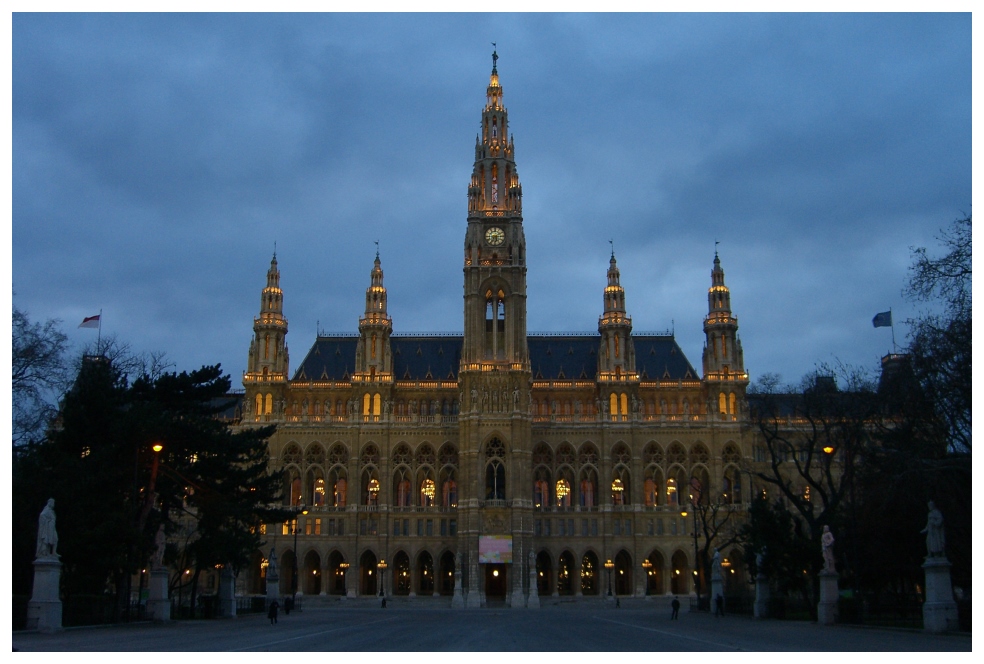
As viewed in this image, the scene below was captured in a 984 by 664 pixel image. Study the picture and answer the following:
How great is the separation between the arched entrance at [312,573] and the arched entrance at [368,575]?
456 centimetres

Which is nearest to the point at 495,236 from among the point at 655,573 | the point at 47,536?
the point at 655,573

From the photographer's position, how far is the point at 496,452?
101m

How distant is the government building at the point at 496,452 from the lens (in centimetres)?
Answer: 10100

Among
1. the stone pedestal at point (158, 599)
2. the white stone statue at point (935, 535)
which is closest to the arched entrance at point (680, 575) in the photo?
the stone pedestal at point (158, 599)

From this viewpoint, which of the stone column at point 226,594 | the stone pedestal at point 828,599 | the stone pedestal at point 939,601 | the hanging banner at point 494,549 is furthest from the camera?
the hanging banner at point 494,549

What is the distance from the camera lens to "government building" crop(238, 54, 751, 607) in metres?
101

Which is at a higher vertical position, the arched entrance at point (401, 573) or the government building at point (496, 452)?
the government building at point (496, 452)

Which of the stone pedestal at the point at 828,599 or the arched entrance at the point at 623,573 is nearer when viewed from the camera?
the stone pedestal at the point at 828,599

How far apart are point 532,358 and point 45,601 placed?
7952 cm

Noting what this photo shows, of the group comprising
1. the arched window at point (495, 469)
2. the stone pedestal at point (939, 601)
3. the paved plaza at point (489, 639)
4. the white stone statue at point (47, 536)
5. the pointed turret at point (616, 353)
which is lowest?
the paved plaza at point (489, 639)

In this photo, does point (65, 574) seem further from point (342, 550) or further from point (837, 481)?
point (837, 481)

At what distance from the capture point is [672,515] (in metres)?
103

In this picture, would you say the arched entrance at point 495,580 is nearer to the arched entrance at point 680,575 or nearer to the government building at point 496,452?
the government building at point 496,452
